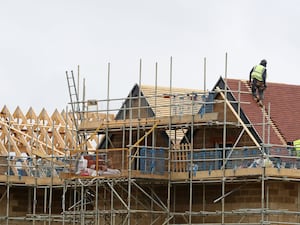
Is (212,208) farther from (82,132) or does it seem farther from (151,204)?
(82,132)

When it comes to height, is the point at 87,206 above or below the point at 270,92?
below

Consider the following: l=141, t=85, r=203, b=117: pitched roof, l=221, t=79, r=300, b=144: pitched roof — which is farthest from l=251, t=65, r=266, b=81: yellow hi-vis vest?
l=141, t=85, r=203, b=117: pitched roof

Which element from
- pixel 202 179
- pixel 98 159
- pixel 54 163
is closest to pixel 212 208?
pixel 202 179

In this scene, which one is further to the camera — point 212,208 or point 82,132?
point 82,132

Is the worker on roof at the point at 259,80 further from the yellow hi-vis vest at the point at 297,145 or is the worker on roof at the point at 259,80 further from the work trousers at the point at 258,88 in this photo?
the yellow hi-vis vest at the point at 297,145

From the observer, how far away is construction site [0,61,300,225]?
53.8 metres

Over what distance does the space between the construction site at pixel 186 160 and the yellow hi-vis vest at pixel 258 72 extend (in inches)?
27.5

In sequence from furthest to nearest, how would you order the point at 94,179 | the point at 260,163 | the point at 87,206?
the point at 87,206
the point at 94,179
the point at 260,163

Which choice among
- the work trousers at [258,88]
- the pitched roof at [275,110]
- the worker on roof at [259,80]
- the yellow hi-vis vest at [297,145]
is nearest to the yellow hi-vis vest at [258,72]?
the worker on roof at [259,80]

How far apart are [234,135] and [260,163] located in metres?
3.05

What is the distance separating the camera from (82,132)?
59.7 metres

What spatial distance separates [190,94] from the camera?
56062mm

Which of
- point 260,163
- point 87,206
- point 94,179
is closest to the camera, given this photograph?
point 260,163

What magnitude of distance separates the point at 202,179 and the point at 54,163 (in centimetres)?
996
